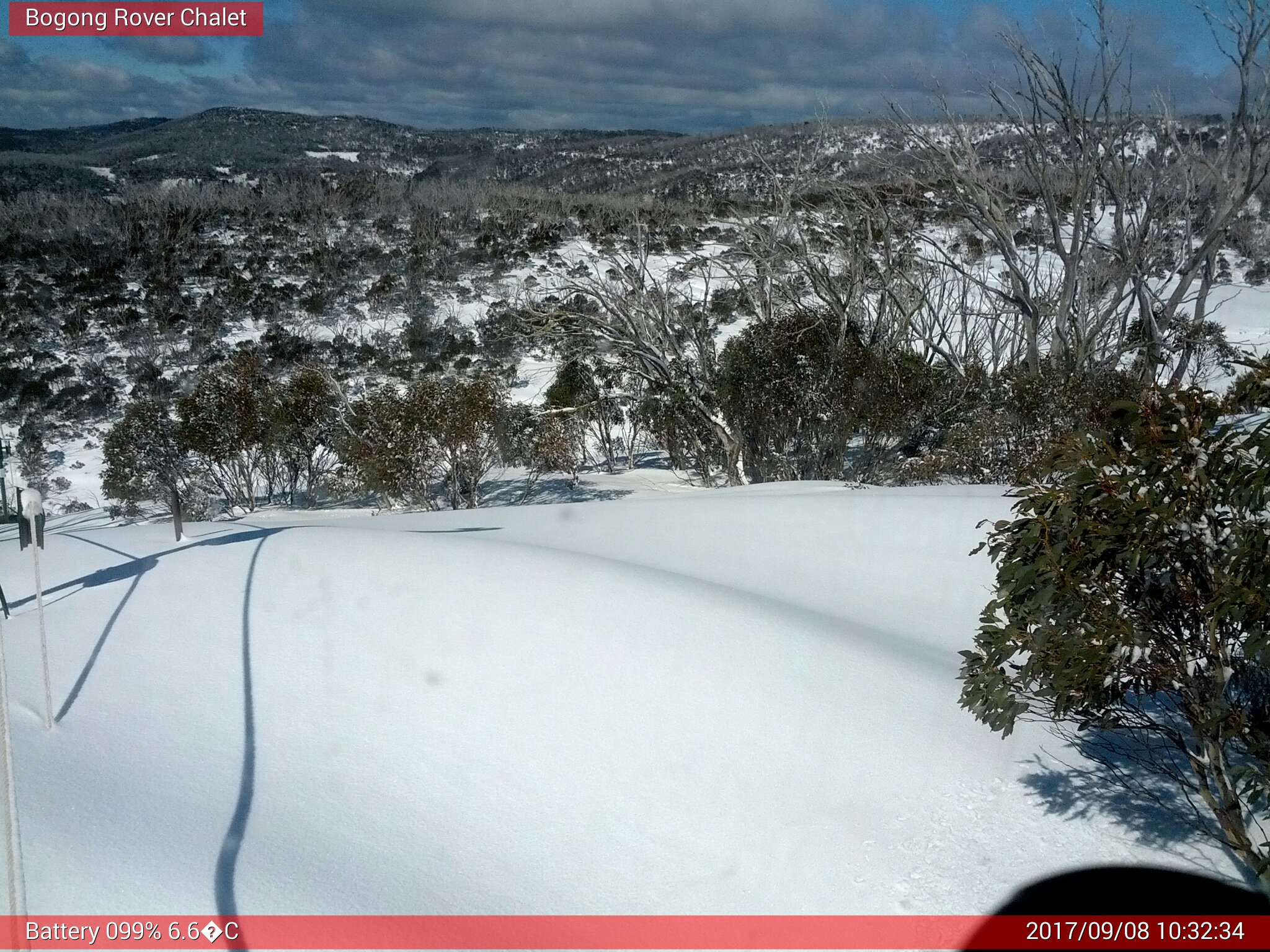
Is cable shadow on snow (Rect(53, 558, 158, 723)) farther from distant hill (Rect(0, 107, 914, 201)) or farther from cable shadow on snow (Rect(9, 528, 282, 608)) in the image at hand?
distant hill (Rect(0, 107, 914, 201))

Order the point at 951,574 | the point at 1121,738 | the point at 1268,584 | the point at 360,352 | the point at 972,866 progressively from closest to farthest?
the point at 1268,584
the point at 972,866
the point at 1121,738
the point at 951,574
the point at 360,352

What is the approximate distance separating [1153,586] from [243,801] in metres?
4.19

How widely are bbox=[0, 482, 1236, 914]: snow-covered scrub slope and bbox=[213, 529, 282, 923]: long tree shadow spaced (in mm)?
18

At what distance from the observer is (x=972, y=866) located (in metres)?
4.29

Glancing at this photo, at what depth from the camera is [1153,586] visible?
12.5 ft

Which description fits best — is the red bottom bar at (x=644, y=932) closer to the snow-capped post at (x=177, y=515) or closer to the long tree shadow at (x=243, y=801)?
the long tree shadow at (x=243, y=801)

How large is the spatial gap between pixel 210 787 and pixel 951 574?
6.07 metres

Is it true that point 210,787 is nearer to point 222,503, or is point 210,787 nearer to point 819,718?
point 819,718

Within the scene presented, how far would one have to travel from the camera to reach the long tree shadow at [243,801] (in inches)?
148

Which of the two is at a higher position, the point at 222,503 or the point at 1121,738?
the point at 1121,738

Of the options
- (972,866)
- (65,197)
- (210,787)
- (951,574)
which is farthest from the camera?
(65,197)

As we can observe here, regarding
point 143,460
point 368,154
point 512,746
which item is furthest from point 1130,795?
point 368,154

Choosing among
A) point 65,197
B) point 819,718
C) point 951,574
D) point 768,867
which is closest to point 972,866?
point 768,867

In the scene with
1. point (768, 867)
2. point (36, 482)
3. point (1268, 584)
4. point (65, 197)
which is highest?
point (65, 197)
